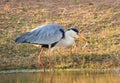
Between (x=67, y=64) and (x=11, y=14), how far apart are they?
676 centimetres

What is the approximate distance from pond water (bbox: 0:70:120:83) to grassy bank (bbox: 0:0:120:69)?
94cm

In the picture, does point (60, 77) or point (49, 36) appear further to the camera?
point (49, 36)

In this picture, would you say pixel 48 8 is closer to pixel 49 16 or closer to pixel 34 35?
pixel 49 16

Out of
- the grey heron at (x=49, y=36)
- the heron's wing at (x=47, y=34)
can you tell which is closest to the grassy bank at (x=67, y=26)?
the grey heron at (x=49, y=36)

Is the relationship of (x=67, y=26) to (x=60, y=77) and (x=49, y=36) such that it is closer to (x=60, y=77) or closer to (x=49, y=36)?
(x=49, y=36)

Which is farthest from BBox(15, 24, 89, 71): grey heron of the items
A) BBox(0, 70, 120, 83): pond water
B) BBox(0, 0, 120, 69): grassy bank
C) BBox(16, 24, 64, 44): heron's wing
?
BBox(0, 0, 120, 69): grassy bank

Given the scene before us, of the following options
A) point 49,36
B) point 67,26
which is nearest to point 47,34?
point 49,36

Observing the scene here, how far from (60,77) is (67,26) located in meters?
6.71

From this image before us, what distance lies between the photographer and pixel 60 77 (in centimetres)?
1445

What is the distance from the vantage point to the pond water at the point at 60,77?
539 inches

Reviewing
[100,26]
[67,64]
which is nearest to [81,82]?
[67,64]

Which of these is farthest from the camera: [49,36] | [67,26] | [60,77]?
[67,26]

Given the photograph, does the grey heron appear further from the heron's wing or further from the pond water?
the pond water

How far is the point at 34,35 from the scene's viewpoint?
50.8 feet
